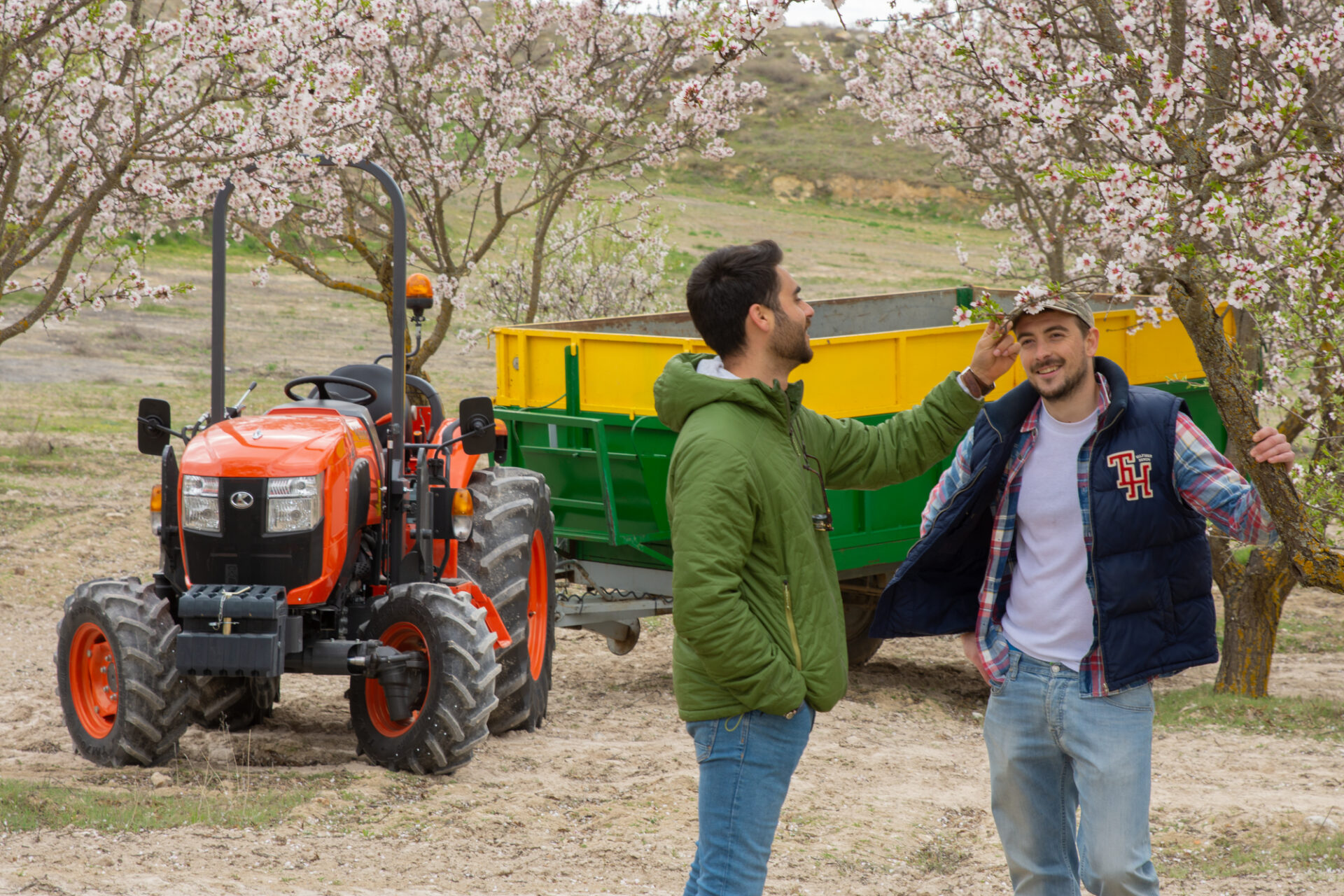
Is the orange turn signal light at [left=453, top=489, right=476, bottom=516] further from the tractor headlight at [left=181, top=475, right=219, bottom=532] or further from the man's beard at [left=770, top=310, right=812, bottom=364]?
the man's beard at [left=770, top=310, right=812, bottom=364]

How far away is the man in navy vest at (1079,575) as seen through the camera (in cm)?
325

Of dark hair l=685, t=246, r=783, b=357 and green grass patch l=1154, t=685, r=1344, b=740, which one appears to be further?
green grass patch l=1154, t=685, r=1344, b=740

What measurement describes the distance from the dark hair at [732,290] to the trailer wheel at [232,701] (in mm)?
3654

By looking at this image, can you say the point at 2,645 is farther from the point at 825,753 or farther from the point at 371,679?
the point at 825,753

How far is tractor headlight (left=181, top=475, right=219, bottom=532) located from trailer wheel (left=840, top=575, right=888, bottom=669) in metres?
3.85

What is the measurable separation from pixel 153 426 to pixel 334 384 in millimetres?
1152

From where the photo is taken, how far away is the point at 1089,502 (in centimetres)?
331

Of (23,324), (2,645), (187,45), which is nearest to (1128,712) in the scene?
(2,645)

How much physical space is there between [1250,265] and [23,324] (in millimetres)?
8156

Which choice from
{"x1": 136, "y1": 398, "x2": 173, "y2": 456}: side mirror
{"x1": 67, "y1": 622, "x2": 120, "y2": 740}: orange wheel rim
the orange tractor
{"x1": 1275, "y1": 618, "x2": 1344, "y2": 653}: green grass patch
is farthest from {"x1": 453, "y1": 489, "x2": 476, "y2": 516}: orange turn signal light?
{"x1": 1275, "y1": 618, "x2": 1344, "y2": 653}: green grass patch

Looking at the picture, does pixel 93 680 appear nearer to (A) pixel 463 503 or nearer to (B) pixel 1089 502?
(A) pixel 463 503

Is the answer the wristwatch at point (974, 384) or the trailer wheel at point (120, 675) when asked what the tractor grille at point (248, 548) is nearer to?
the trailer wheel at point (120, 675)

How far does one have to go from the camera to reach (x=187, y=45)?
29.9 feet

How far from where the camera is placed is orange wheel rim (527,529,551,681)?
7.07 m
